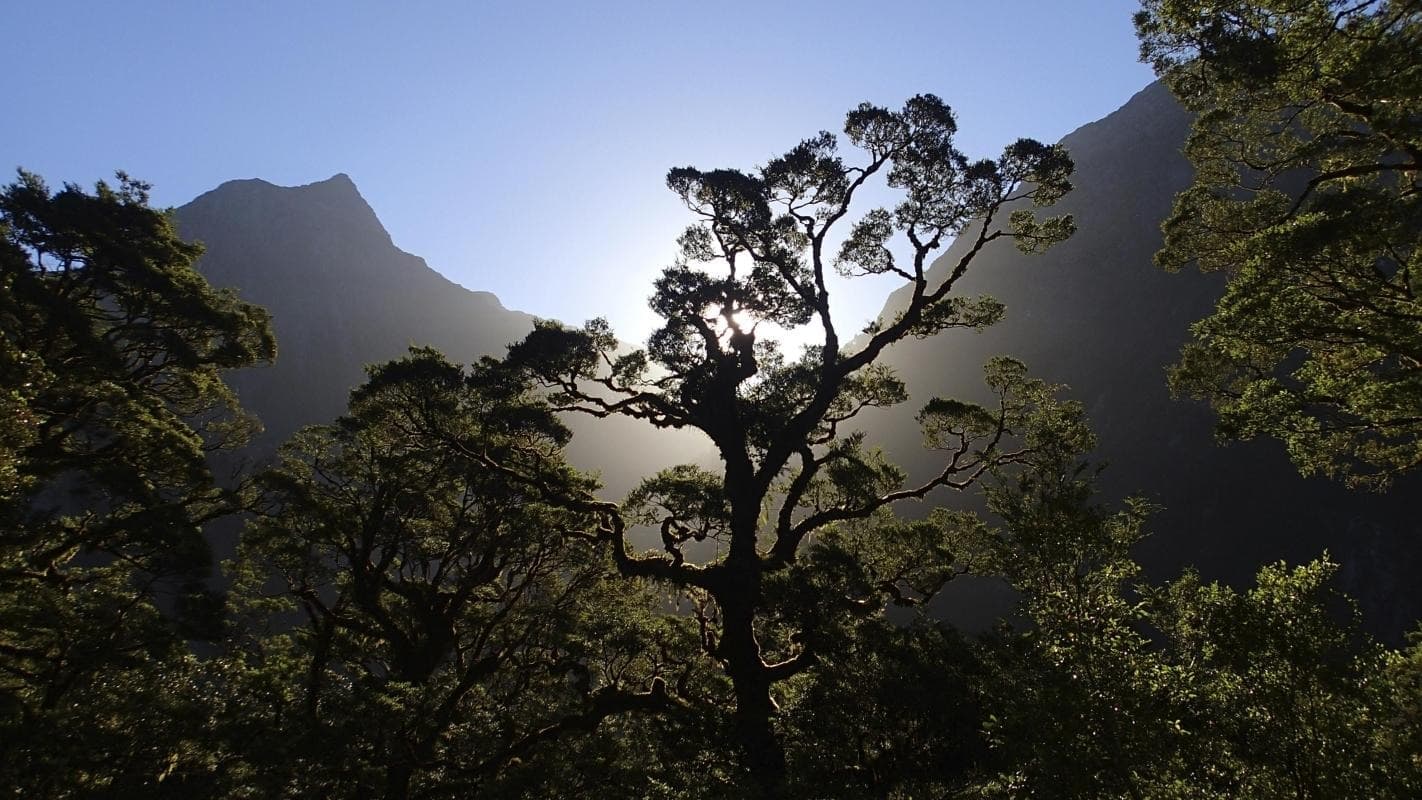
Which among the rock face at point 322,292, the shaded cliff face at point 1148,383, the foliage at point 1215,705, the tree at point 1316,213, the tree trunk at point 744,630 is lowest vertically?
the foliage at point 1215,705

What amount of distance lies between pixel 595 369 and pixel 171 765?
33.9 ft

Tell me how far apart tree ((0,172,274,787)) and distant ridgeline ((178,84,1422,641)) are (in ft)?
114

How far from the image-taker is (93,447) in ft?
45.3

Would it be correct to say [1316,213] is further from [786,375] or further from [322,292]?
[322,292]

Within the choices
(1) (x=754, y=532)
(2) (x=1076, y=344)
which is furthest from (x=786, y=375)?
(2) (x=1076, y=344)

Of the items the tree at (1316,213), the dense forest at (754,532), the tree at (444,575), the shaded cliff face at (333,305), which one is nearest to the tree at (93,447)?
the dense forest at (754,532)

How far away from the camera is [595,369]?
15.8 metres

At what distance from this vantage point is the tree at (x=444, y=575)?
11.2 m

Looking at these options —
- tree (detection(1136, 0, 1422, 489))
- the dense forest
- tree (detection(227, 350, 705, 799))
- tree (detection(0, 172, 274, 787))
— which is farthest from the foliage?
tree (detection(0, 172, 274, 787))

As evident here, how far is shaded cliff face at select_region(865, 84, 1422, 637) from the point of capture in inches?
2197

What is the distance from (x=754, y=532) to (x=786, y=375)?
13.6 ft

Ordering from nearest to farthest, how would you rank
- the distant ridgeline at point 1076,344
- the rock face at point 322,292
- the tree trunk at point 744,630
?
1. the tree trunk at point 744,630
2. the distant ridgeline at point 1076,344
3. the rock face at point 322,292

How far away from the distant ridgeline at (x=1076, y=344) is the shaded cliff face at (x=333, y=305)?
38 cm

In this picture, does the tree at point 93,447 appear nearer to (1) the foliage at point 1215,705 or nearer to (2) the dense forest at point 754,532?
(2) the dense forest at point 754,532
